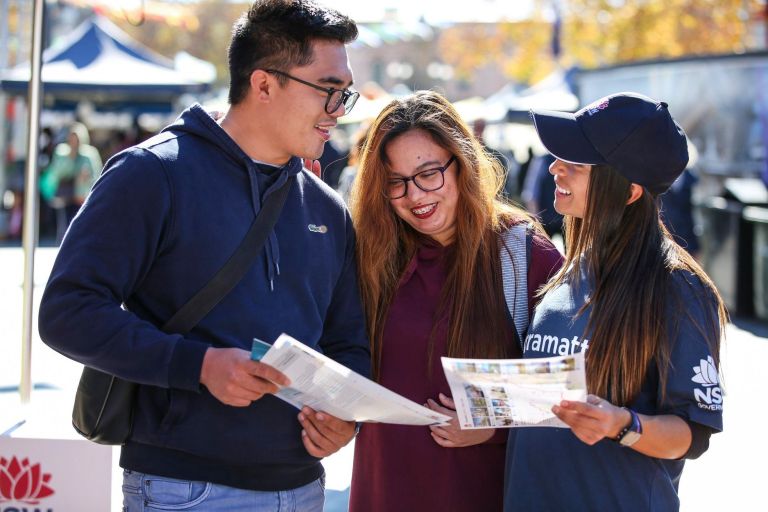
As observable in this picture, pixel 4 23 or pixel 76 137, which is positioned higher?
pixel 4 23

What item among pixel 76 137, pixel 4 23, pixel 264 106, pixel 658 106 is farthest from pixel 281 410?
pixel 4 23

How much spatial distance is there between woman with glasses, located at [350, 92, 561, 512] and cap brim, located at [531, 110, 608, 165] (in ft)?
1.54

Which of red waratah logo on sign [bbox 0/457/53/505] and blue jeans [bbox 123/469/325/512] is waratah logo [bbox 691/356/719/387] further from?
red waratah logo on sign [bbox 0/457/53/505]

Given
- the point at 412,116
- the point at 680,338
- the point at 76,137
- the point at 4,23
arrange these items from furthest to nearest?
the point at 4,23 → the point at 76,137 → the point at 412,116 → the point at 680,338

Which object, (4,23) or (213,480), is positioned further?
(4,23)

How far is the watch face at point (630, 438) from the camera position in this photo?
244 cm

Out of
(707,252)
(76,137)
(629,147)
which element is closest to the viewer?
(629,147)

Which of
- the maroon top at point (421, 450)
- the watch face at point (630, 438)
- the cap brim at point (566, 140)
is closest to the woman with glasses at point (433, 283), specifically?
the maroon top at point (421, 450)

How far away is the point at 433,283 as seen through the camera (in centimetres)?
329

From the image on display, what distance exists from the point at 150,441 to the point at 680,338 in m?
1.35

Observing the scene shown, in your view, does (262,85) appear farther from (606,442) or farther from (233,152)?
(606,442)

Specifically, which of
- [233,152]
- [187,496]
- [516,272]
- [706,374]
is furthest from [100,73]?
[706,374]

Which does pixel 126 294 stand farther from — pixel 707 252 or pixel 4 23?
pixel 4 23

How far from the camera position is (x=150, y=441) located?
2615mm
